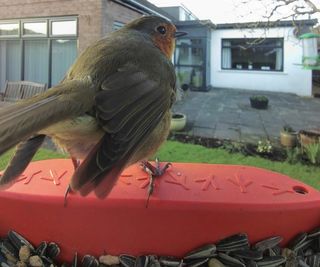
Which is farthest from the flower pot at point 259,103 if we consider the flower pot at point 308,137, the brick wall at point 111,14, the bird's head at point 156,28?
the bird's head at point 156,28

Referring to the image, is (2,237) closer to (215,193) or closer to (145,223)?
(145,223)

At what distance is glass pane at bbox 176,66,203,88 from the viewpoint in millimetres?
A: 17688

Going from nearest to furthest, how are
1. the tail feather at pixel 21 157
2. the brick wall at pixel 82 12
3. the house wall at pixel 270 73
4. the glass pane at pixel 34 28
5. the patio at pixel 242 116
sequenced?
1. the tail feather at pixel 21 157
2. the patio at pixel 242 116
3. the brick wall at pixel 82 12
4. the glass pane at pixel 34 28
5. the house wall at pixel 270 73

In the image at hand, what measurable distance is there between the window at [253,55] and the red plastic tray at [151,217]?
17.5m

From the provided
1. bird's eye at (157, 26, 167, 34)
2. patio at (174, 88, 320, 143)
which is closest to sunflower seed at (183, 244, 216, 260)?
bird's eye at (157, 26, 167, 34)

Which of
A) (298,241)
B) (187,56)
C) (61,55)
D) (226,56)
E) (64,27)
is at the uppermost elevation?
(226,56)

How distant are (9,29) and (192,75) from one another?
9.01m

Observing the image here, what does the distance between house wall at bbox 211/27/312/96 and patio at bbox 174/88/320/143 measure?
225cm

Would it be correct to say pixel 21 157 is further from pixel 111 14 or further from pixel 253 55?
pixel 253 55

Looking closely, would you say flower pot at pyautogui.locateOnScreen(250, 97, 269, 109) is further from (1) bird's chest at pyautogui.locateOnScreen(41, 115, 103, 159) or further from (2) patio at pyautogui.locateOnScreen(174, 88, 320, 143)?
(1) bird's chest at pyautogui.locateOnScreen(41, 115, 103, 159)

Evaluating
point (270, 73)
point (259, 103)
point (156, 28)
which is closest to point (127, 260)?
point (156, 28)

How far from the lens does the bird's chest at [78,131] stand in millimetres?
1389

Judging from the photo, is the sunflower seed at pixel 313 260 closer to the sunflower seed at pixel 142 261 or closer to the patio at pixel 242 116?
the sunflower seed at pixel 142 261

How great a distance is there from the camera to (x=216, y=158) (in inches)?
255
